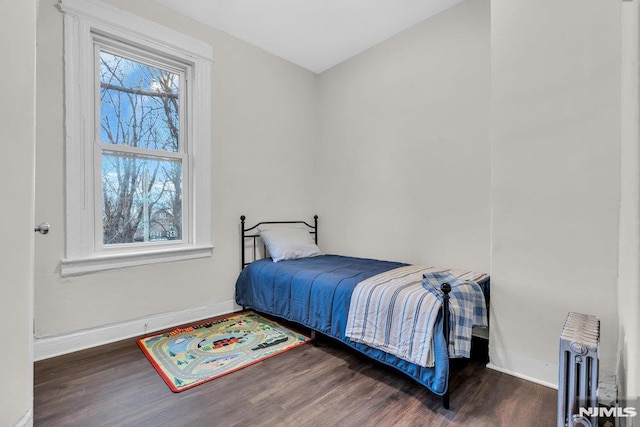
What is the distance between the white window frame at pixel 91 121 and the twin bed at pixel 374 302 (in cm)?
77

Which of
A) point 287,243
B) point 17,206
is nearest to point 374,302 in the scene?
point 287,243

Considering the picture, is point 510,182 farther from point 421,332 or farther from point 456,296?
point 421,332

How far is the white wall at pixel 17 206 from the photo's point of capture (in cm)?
106

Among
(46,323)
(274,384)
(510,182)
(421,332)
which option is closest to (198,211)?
(46,323)

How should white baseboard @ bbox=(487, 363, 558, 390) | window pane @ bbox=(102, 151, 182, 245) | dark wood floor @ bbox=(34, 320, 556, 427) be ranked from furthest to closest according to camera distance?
window pane @ bbox=(102, 151, 182, 245) < white baseboard @ bbox=(487, 363, 558, 390) < dark wood floor @ bbox=(34, 320, 556, 427)

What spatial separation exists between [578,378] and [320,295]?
1453 millimetres

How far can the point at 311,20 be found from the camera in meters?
2.77

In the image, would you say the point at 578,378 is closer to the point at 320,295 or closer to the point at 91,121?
the point at 320,295

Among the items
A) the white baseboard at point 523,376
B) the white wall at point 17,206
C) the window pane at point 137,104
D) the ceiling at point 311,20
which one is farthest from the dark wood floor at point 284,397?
the ceiling at point 311,20

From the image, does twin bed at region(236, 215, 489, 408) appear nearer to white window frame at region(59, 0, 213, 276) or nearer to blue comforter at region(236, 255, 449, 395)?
blue comforter at region(236, 255, 449, 395)

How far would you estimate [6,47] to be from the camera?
106 cm

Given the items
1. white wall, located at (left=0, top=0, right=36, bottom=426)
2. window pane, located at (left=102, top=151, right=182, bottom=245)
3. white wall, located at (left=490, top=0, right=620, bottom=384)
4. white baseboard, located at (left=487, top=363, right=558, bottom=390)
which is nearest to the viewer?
white wall, located at (left=0, top=0, right=36, bottom=426)

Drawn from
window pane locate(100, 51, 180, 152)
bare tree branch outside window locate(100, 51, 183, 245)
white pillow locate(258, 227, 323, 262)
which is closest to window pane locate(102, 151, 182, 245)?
bare tree branch outside window locate(100, 51, 183, 245)

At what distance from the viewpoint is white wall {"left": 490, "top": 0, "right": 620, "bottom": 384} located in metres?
1.59
